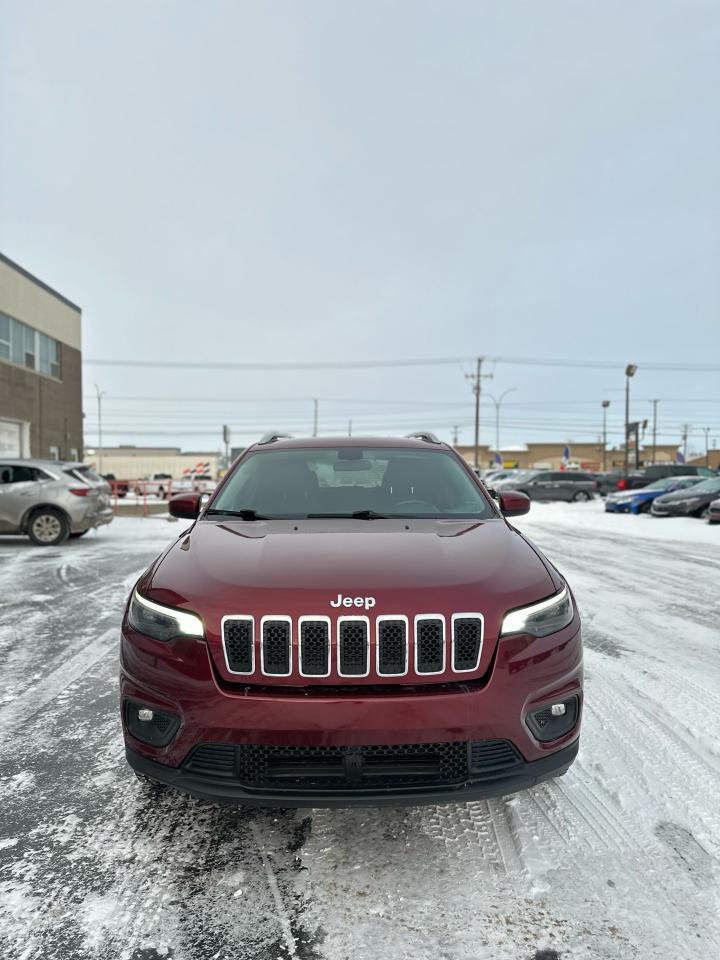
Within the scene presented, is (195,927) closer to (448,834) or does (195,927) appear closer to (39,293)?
(448,834)

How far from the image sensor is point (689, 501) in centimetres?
1945

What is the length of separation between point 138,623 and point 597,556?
968 cm

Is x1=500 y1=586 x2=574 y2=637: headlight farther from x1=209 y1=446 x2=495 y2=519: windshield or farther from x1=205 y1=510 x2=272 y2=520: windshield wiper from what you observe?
x1=205 y1=510 x2=272 y2=520: windshield wiper

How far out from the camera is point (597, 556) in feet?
35.4

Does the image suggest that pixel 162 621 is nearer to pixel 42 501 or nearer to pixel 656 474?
pixel 42 501

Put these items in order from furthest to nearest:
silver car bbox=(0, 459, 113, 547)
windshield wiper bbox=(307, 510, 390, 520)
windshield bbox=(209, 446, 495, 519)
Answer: silver car bbox=(0, 459, 113, 547)
windshield bbox=(209, 446, 495, 519)
windshield wiper bbox=(307, 510, 390, 520)

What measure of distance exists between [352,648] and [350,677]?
97mm

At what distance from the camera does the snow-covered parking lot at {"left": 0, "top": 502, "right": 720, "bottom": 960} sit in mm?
1913

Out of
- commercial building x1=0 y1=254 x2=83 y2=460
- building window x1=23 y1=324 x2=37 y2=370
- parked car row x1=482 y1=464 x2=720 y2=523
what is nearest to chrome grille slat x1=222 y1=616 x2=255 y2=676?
parked car row x1=482 y1=464 x2=720 y2=523

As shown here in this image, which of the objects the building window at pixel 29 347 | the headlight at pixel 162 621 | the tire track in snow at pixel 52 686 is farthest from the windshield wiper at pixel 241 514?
the building window at pixel 29 347

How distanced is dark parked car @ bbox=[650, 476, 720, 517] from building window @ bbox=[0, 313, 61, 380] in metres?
24.1

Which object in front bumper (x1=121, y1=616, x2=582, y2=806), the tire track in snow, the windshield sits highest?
the windshield

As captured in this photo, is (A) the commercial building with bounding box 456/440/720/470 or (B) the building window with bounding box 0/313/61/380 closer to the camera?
(B) the building window with bounding box 0/313/61/380

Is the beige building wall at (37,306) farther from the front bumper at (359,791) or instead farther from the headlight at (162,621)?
the front bumper at (359,791)
